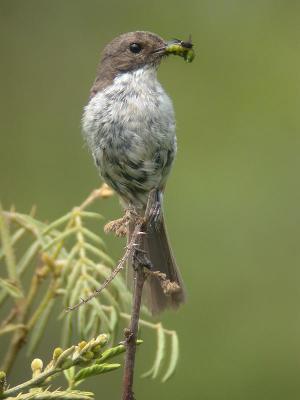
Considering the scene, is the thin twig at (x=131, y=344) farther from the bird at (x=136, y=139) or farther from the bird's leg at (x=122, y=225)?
the bird at (x=136, y=139)

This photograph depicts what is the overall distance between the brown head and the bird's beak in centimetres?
6

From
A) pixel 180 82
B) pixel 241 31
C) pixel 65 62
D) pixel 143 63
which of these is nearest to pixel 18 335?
pixel 143 63

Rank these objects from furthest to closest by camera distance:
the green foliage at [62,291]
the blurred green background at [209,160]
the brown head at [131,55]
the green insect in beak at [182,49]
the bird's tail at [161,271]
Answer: the blurred green background at [209,160] < the brown head at [131,55] < the green insect in beak at [182,49] < the bird's tail at [161,271] < the green foliage at [62,291]

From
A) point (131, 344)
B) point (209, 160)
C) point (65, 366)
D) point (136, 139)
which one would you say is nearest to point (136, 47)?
point (136, 139)

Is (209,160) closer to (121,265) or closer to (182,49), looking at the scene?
(182,49)

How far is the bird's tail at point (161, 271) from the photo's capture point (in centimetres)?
338

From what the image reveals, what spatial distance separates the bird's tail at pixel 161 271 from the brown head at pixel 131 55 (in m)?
0.77

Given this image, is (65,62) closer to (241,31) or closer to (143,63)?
(241,31)

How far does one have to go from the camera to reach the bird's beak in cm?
407

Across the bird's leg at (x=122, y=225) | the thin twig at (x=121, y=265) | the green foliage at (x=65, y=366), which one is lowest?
the green foliage at (x=65, y=366)

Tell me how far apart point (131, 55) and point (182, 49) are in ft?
1.12

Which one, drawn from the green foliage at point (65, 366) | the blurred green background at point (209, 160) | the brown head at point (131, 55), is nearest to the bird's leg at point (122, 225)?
the green foliage at point (65, 366)

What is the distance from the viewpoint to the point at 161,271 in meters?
3.77

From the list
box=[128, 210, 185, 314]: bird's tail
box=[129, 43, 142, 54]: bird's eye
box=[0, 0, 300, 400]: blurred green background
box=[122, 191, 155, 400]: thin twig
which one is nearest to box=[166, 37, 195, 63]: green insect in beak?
box=[129, 43, 142, 54]: bird's eye
